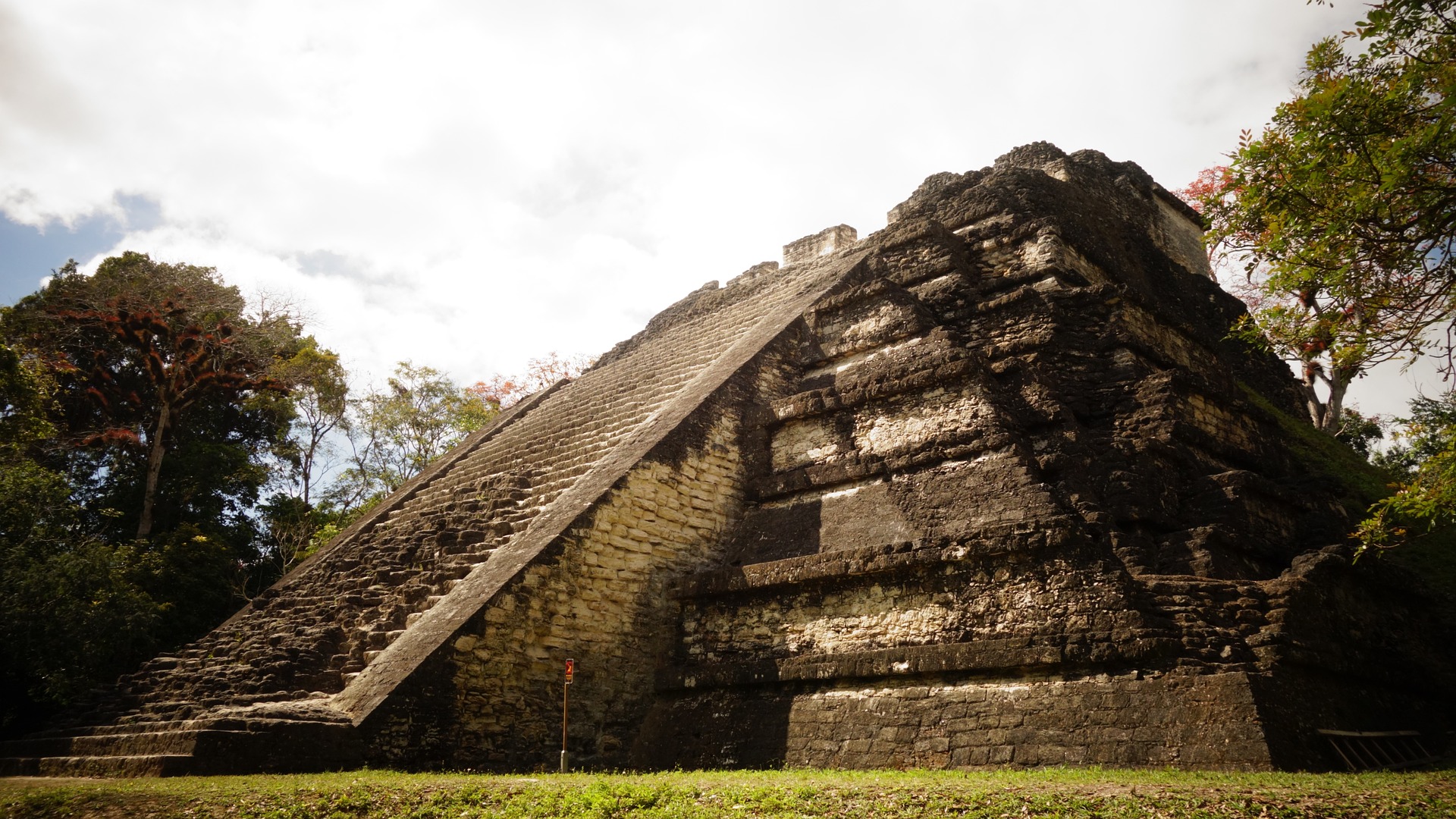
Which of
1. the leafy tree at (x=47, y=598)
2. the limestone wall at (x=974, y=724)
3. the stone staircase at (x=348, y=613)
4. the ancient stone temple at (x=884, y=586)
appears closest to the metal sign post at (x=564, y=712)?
the ancient stone temple at (x=884, y=586)

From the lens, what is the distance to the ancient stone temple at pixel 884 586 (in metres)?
5.54

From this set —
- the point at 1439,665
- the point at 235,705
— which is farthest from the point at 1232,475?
the point at 235,705

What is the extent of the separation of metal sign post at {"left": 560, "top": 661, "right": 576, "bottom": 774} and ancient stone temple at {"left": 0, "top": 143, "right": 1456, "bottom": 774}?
70 mm

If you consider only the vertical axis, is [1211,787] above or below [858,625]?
below

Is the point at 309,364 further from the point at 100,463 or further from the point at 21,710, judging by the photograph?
the point at 21,710

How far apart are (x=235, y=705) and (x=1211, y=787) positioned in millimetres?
6844

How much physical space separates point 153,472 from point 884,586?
14.9 meters

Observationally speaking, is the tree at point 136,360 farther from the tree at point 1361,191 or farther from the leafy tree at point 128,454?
the tree at point 1361,191

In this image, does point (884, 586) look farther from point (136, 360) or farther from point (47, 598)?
point (136, 360)

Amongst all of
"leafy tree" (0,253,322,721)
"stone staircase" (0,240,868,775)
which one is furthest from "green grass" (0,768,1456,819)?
"leafy tree" (0,253,322,721)

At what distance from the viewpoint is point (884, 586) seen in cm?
672

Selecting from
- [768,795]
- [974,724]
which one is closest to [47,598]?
[768,795]

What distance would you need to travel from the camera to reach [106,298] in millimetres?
17781

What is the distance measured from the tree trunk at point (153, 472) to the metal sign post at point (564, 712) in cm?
1228
